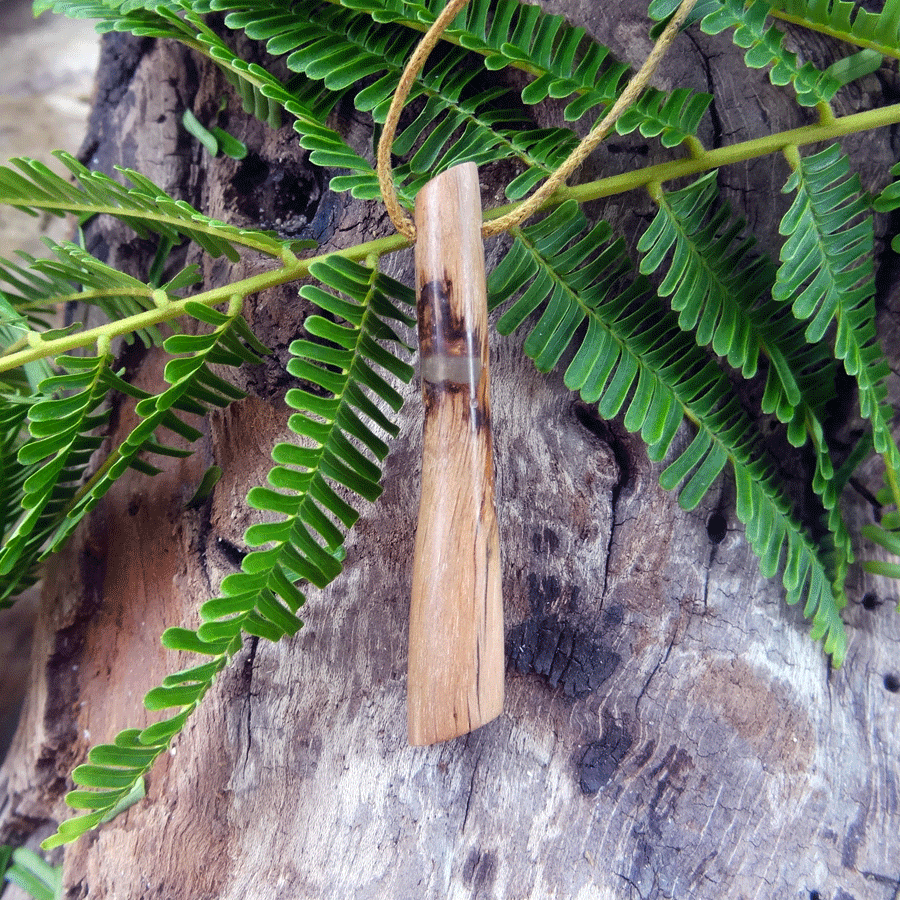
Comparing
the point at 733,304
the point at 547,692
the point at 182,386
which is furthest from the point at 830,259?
the point at 182,386

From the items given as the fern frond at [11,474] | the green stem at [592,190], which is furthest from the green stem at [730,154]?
the fern frond at [11,474]

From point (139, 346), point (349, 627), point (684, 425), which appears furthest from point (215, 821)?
point (684, 425)

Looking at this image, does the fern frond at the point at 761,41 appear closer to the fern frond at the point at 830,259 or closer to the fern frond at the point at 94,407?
the fern frond at the point at 830,259

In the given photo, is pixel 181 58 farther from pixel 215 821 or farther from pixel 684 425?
pixel 215 821

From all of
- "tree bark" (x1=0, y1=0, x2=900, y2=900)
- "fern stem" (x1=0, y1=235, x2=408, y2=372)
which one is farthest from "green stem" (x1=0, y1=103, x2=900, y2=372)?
"tree bark" (x1=0, y1=0, x2=900, y2=900)

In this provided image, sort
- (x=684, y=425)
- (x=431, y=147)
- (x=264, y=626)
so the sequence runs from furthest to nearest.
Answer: (x=684, y=425), (x=431, y=147), (x=264, y=626)

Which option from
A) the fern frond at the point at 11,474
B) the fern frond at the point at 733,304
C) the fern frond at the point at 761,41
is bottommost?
the fern frond at the point at 11,474
